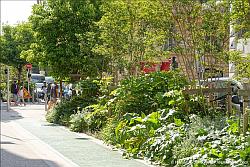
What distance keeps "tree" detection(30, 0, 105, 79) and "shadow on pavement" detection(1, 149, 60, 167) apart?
9.17 m

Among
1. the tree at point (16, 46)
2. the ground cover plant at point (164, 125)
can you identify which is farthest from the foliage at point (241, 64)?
the tree at point (16, 46)

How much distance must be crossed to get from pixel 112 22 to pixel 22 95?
2144 cm

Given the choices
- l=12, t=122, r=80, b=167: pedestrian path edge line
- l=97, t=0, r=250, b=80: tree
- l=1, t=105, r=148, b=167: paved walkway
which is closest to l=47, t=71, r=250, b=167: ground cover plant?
l=1, t=105, r=148, b=167: paved walkway

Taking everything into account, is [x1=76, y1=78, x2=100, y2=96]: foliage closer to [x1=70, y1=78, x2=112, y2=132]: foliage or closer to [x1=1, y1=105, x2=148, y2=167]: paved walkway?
[x1=70, y1=78, x2=112, y2=132]: foliage

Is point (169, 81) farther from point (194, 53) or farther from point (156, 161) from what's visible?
point (156, 161)

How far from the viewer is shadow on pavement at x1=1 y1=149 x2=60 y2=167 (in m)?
11.0

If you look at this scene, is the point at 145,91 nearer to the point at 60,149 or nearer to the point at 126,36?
the point at 60,149

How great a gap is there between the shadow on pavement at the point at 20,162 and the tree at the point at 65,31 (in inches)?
361

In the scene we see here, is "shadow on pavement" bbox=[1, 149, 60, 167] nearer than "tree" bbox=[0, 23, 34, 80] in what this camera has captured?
Yes

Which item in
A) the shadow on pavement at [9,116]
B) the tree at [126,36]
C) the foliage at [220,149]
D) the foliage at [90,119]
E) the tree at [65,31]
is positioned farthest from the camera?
the shadow on pavement at [9,116]

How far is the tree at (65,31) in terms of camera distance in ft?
69.7

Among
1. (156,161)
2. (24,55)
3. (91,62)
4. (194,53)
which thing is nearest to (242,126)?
(156,161)

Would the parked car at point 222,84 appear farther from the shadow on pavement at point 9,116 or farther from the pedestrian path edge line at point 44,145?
the shadow on pavement at point 9,116

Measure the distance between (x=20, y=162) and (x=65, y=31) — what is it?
430 inches
